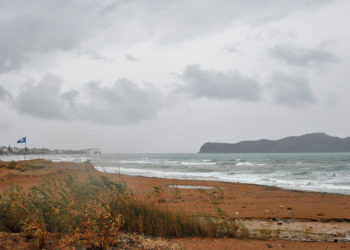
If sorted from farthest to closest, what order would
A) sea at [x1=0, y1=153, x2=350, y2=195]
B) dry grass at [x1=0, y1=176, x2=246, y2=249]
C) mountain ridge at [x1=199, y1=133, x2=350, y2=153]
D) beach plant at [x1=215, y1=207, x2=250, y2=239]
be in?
mountain ridge at [x1=199, y1=133, x2=350, y2=153]
sea at [x1=0, y1=153, x2=350, y2=195]
beach plant at [x1=215, y1=207, x2=250, y2=239]
dry grass at [x1=0, y1=176, x2=246, y2=249]

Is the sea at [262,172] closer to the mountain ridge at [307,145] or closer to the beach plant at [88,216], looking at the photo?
the beach plant at [88,216]

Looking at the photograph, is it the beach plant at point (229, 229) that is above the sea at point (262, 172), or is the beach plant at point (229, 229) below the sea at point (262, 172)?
above

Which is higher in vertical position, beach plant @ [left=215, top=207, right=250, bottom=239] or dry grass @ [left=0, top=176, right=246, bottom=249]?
dry grass @ [left=0, top=176, right=246, bottom=249]

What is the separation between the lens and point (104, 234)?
4.25m

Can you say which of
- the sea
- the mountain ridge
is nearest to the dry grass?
the sea

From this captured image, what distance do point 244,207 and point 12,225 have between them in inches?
243

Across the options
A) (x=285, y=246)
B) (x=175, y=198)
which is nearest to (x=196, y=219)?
(x=285, y=246)

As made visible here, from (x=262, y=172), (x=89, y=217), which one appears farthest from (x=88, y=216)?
(x=262, y=172)

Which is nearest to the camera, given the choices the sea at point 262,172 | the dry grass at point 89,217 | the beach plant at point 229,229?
the dry grass at point 89,217

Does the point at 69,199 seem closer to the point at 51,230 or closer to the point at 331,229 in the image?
the point at 51,230

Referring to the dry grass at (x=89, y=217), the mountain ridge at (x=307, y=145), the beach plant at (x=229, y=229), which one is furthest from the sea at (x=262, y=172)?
the mountain ridge at (x=307, y=145)

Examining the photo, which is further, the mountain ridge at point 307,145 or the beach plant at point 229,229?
the mountain ridge at point 307,145

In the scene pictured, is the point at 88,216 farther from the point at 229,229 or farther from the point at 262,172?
the point at 262,172

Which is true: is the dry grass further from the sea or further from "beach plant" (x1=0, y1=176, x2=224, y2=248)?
the sea
